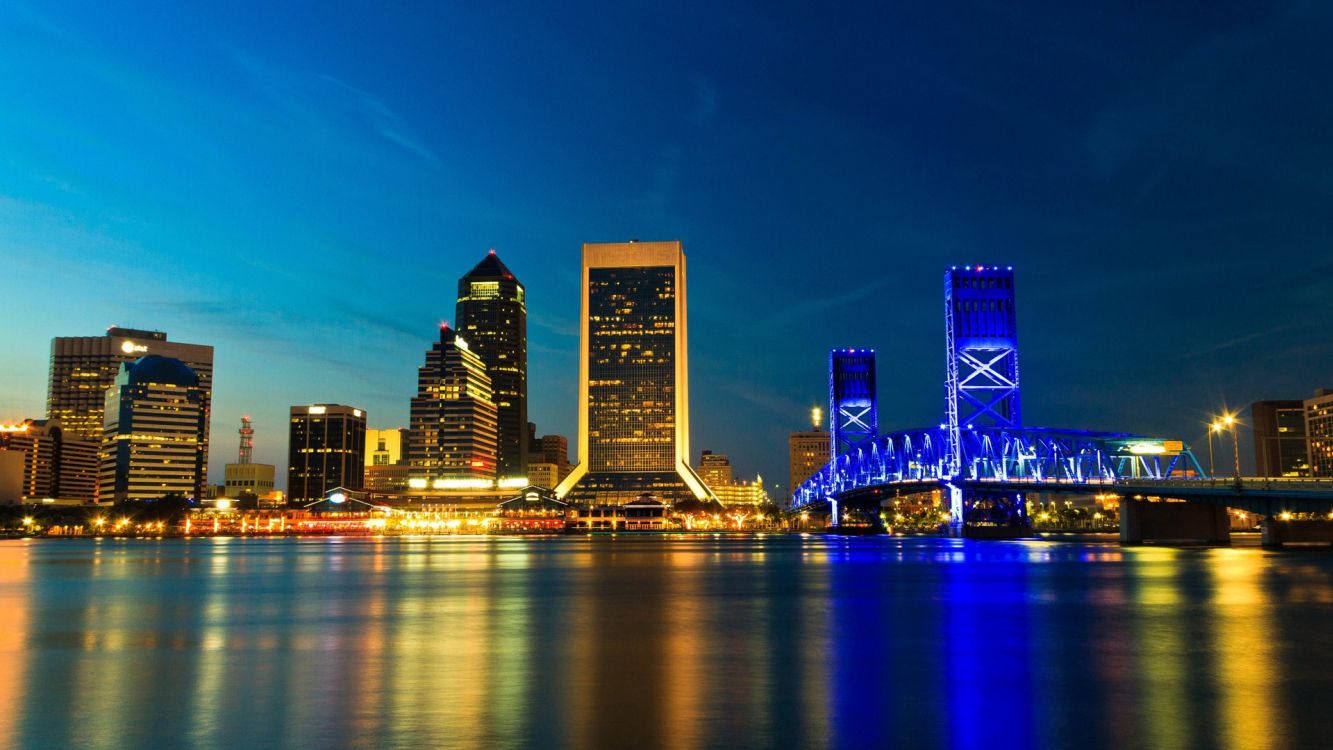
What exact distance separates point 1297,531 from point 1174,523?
39.1 feet

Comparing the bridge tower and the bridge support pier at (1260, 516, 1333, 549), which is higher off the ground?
the bridge tower

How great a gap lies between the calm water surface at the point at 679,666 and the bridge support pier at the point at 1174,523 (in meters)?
63.9

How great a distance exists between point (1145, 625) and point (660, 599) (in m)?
19.7

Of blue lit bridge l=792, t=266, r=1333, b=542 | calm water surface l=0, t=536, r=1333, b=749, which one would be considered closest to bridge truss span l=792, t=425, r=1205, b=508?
blue lit bridge l=792, t=266, r=1333, b=542

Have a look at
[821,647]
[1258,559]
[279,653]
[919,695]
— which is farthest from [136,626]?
[1258,559]

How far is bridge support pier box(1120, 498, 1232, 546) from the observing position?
11394 cm

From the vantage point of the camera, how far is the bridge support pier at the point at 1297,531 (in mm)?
102188

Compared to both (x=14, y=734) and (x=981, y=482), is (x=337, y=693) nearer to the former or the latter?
(x=14, y=734)

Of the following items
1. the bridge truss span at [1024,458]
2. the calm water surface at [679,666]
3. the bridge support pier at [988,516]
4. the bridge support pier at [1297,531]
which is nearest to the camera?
the calm water surface at [679,666]

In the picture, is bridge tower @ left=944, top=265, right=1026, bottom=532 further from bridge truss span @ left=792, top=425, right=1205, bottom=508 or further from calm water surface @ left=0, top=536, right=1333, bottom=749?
calm water surface @ left=0, top=536, right=1333, bottom=749

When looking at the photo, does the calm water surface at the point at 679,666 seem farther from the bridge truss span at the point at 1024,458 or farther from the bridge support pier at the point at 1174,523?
the bridge truss span at the point at 1024,458

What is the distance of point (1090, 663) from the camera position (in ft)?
86.4

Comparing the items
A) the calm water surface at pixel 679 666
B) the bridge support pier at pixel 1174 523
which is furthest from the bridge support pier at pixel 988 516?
the calm water surface at pixel 679 666

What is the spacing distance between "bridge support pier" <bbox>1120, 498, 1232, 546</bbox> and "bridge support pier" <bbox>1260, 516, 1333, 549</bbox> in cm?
740
